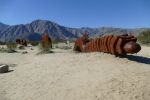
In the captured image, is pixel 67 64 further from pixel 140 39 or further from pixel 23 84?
pixel 140 39

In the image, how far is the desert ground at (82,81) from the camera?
11516 mm

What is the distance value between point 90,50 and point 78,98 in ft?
37.7

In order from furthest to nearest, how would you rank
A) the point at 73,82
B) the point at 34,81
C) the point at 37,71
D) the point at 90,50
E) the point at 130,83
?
the point at 90,50 < the point at 37,71 < the point at 34,81 < the point at 73,82 < the point at 130,83

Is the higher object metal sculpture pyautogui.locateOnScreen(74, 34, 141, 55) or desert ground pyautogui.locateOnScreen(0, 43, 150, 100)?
metal sculpture pyautogui.locateOnScreen(74, 34, 141, 55)

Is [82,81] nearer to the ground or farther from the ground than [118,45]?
nearer to the ground

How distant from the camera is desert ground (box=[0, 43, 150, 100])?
37.8ft

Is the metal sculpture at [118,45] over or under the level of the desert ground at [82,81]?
over

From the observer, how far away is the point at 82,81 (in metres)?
13.1

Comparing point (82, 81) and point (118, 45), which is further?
point (118, 45)

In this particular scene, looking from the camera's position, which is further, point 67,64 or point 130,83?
point 67,64

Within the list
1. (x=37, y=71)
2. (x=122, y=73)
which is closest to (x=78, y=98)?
(x=122, y=73)

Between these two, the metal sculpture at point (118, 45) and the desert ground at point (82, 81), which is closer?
the desert ground at point (82, 81)

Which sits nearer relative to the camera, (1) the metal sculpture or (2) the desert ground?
(2) the desert ground

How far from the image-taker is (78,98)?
11.3 meters
